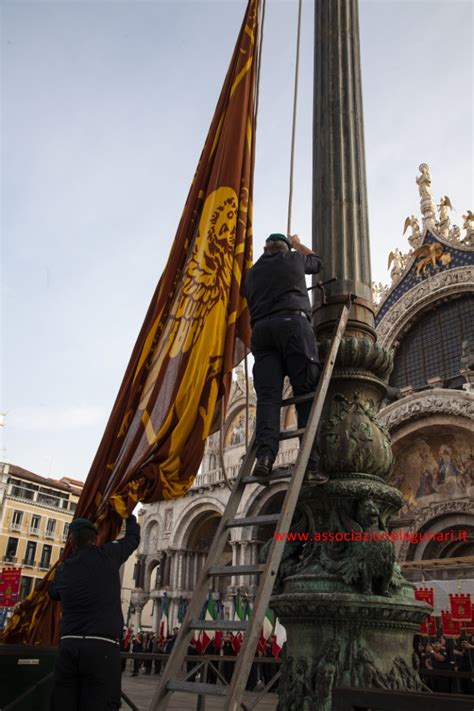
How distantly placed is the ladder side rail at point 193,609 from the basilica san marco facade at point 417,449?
429 inches

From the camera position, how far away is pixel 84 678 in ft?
11.6

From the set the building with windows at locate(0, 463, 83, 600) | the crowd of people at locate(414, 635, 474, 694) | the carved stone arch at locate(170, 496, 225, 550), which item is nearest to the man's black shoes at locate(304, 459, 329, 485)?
the crowd of people at locate(414, 635, 474, 694)

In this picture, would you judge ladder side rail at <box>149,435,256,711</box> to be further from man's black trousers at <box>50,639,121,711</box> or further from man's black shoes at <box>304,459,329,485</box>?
man's black trousers at <box>50,639,121,711</box>

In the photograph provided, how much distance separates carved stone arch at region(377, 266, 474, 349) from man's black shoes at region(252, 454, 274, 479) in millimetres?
16624

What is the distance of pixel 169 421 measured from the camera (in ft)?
15.1

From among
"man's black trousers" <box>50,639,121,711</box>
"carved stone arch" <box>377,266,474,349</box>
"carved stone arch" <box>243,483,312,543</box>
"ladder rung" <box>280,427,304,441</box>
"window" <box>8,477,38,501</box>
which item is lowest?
"man's black trousers" <box>50,639,121,711</box>

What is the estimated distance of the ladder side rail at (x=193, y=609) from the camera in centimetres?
278

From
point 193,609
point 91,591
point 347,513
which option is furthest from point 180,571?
point 193,609

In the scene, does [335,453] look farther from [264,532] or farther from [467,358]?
[264,532]

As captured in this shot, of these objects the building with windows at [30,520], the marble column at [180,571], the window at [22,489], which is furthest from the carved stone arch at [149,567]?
the window at [22,489]

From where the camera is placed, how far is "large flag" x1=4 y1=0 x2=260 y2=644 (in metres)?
4.46

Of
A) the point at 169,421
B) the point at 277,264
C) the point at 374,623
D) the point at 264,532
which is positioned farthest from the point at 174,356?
the point at 264,532

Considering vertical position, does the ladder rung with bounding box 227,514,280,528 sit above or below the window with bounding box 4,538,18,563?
below

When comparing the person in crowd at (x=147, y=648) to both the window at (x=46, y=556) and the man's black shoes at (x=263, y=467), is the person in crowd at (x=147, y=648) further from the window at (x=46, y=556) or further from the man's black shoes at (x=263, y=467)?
the window at (x=46, y=556)
